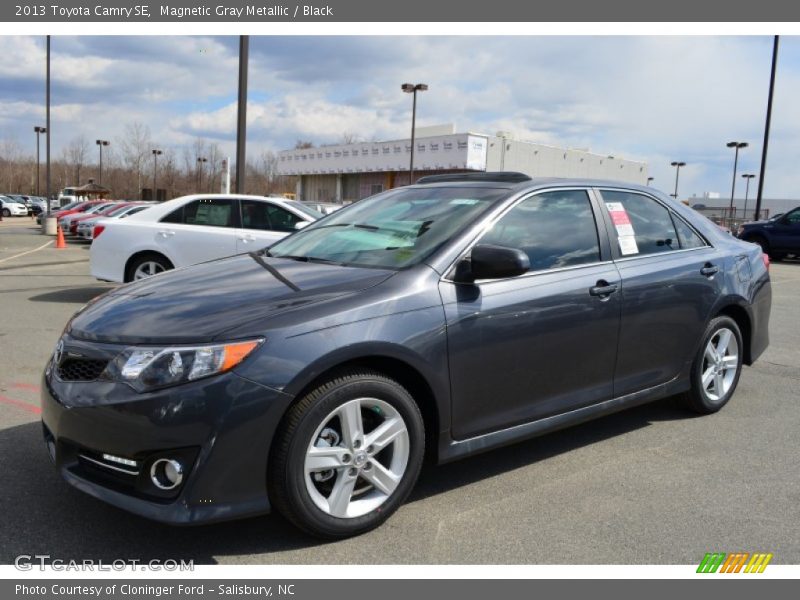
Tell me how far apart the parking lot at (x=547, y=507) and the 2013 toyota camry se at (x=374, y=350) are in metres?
0.28

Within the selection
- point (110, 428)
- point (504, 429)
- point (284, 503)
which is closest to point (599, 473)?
point (504, 429)

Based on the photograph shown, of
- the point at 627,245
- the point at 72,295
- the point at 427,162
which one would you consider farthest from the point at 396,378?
the point at 427,162

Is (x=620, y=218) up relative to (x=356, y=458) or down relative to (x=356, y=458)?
up

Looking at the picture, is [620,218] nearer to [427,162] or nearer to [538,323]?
[538,323]

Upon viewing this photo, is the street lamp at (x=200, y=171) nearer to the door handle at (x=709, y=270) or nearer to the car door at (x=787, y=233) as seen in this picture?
the car door at (x=787, y=233)

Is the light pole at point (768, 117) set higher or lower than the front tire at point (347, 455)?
higher

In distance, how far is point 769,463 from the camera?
4199mm

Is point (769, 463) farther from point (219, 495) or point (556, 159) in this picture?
point (556, 159)

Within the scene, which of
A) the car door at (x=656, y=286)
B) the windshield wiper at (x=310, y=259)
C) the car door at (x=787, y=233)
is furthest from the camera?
the car door at (x=787, y=233)

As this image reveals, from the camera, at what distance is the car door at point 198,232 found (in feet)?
31.3

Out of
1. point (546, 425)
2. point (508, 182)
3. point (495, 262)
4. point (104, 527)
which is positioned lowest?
point (104, 527)

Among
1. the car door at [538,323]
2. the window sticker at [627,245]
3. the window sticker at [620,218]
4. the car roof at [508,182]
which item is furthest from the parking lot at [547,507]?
the car roof at [508,182]

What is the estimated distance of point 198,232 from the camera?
9.61m

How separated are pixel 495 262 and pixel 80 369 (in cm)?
193
